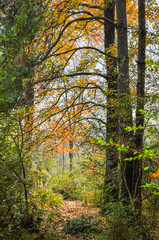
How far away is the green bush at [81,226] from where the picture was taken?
15.9 ft

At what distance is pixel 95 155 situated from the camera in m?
5.77

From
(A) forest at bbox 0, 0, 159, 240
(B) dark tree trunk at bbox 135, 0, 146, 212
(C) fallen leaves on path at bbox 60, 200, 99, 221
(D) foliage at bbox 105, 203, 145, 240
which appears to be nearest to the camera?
(D) foliage at bbox 105, 203, 145, 240

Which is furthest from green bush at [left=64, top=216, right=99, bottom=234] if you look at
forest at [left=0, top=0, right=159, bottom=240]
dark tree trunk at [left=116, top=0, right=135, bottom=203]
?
dark tree trunk at [left=116, top=0, right=135, bottom=203]

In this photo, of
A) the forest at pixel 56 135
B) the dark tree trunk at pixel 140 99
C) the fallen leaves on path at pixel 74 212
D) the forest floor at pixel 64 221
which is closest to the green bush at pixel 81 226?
the forest at pixel 56 135

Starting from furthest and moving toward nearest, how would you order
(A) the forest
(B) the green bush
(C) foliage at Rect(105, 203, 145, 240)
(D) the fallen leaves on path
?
(D) the fallen leaves on path → (B) the green bush → (A) the forest → (C) foliage at Rect(105, 203, 145, 240)

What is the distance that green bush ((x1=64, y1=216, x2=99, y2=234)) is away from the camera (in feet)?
15.9

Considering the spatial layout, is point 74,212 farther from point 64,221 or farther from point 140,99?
point 140,99

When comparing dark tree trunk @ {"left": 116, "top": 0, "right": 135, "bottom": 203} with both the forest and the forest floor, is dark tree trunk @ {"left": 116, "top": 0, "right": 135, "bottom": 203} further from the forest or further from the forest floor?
the forest floor

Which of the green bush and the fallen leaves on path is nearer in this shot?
the green bush

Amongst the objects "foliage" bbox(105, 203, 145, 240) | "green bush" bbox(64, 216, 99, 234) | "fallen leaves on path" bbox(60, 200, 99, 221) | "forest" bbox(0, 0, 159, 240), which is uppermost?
"forest" bbox(0, 0, 159, 240)

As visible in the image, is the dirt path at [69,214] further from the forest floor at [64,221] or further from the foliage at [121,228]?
the foliage at [121,228]

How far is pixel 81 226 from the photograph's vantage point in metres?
4.97

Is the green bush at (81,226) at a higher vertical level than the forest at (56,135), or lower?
lower

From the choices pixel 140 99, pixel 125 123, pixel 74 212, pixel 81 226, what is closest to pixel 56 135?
pixel 125 123
